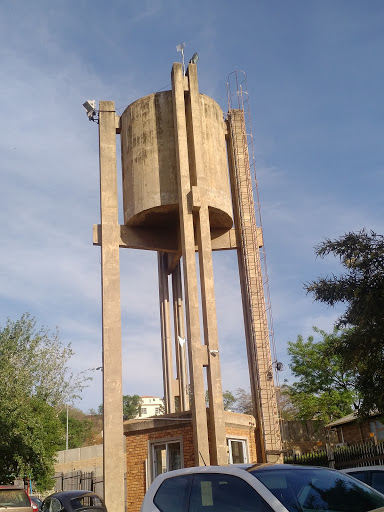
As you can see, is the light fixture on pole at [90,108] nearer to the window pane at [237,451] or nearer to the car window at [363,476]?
the window pane at [237,451]

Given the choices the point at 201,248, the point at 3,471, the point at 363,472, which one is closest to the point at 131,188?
the point at 201,248

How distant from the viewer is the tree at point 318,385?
136 ft

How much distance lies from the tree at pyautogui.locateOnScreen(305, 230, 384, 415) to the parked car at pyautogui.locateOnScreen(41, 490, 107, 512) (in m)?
7.29

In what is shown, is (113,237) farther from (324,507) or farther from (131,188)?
(324,507)

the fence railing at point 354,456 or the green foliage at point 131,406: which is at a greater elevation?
the green foliage at point 131,406

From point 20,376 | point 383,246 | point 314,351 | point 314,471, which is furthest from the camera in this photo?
point 314,351

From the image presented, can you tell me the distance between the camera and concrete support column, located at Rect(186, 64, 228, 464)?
20.6 meters

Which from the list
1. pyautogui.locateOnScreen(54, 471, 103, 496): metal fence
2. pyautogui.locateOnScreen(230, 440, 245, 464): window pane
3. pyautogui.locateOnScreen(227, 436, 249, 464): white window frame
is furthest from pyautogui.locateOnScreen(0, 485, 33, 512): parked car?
pyautogui.locateOnScreen(54, 471, 103, 496): metal fence

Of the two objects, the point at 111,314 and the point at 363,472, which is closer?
the point at 363,472

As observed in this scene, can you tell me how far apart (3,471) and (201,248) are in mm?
13631

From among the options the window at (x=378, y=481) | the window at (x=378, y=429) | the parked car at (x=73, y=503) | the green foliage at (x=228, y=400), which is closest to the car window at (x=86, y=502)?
the parked car at (x=73, y=503)

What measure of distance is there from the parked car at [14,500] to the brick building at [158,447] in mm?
7333

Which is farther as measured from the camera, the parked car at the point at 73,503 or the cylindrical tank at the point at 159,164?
the cylindrical tank at the point at 159,164

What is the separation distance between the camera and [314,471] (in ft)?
19.3
